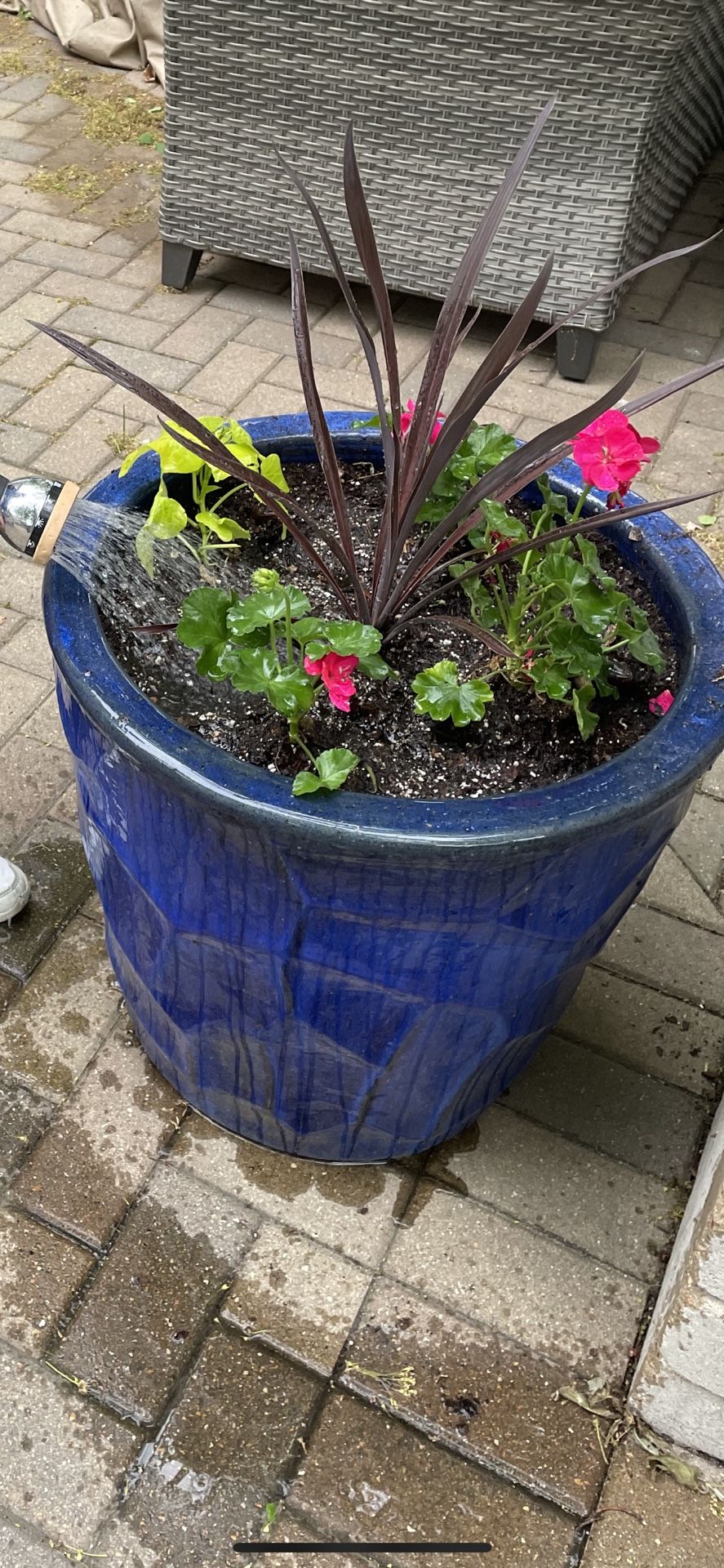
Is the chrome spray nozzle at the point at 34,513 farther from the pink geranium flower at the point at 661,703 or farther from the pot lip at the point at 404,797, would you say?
the pink geranium flower at the point at 661,703

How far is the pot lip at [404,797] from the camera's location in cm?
102

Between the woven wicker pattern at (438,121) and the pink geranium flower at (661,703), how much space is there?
1797 mm

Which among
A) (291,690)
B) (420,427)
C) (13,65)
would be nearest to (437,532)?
(420,427)

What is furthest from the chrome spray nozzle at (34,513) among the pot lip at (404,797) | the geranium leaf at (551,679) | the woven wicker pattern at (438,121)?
the woven wicker pattern at (438,121)

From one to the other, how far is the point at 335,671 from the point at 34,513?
35cm

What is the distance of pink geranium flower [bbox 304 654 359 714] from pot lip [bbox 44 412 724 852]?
0.29 ft

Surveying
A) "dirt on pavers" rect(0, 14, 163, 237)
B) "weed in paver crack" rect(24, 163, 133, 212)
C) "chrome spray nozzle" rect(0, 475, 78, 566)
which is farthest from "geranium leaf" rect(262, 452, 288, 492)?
"weed in paver crack" rect(24, 163, 133, 212)

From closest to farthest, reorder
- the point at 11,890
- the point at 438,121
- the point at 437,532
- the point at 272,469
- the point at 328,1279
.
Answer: the point at 437,532
the point at 272,469
the point at 328,1279
the point at 11,890
the point at 438,121

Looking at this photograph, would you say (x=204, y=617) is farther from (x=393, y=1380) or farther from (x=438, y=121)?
(x=438, y=121)

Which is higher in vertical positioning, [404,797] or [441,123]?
[441,123]

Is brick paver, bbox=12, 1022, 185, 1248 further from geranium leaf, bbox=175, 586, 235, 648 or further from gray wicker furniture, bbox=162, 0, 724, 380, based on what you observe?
gray wicker furniture, bbox=162, 0, 724, 380

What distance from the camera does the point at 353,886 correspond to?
1051 millimetres

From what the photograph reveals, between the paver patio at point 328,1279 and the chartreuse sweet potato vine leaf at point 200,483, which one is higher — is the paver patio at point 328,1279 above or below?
below

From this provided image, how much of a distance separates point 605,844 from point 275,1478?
32.1 inches
